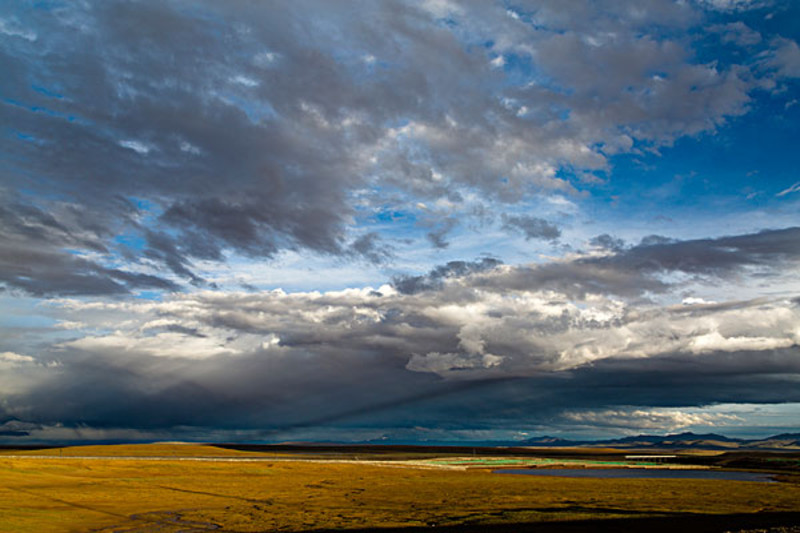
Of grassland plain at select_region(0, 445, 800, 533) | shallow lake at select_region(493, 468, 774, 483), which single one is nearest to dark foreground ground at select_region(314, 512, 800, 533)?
grassland plain at select_region(0, 445, 800, 533)

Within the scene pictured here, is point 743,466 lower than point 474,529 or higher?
lower

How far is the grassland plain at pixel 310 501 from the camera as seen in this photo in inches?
2223

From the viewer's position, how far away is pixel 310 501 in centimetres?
7612

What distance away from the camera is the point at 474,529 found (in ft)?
171

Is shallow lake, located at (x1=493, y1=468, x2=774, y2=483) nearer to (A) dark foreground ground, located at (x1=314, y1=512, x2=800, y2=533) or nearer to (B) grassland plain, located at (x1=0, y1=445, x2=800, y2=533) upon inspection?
(B) grassland plain, located at (x1=0, y1=445, x2=800, y2=533)

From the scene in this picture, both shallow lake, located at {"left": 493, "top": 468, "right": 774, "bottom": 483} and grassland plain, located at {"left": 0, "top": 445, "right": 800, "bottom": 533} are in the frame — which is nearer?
grassland plain, located at {"left": 0, "top": 445, "right": 800, "bottom": 533}

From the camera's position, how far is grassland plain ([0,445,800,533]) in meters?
56.5

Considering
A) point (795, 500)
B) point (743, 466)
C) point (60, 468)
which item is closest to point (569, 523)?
point (795, 500)

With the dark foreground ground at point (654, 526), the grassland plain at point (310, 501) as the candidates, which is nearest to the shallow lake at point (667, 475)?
the grassland plain at point (310, 501)

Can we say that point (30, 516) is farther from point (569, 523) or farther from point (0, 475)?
point (569, 523)

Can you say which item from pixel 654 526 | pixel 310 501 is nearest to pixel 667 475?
pixel 654 526

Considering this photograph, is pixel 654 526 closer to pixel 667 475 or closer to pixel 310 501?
pixel 310 501

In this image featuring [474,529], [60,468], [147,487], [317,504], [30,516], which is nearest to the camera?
[474,529]

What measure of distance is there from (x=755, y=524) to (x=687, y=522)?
5816 millimetres
